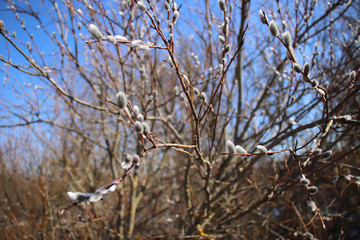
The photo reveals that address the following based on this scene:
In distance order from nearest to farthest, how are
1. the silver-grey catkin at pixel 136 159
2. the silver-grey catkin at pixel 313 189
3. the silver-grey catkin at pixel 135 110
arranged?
the silver-grey catkin at pixel 136 159 < the silver-grey catkin at pixel 135 110 < the silver-grey catkin at pixel 313 189

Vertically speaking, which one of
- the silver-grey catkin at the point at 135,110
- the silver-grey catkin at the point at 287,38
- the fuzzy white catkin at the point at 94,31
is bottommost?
the silver-grey catkin at the point at 135,110

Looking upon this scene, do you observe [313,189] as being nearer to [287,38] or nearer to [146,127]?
[287,38]

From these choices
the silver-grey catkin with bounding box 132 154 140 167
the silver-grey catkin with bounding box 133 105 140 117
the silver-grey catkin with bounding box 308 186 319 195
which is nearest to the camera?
the silver-grey catkin with bounding box 132 154 140 167

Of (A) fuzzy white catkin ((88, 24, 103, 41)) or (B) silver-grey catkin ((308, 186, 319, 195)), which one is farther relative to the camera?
(B) silver-grey catkin ((308, 186, 319, 195))

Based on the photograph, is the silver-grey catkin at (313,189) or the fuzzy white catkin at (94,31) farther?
the silver-grey catkin at (313,189)

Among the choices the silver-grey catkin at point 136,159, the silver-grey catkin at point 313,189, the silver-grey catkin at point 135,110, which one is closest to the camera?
the silver-grey catkin at point 136,159

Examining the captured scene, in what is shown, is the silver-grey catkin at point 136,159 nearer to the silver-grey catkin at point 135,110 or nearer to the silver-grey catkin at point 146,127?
the silver-grey catkin at point 146,127

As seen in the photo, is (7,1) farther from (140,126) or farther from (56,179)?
(56,179)

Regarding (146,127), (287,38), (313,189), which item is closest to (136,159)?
(146,127)

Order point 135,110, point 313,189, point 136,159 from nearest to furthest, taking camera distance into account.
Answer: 1. point 136,159
2. point 135,110
3. point 313,189

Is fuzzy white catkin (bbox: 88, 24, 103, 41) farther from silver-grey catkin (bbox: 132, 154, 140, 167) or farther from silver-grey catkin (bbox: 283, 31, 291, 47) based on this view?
silver-grey catkin (bbox: 283, 31, 291, 47)

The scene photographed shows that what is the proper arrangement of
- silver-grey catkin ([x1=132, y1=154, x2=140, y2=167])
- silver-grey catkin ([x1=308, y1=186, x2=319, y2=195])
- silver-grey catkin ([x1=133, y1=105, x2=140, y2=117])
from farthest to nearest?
silver-grey catkin ([x1=308, y1=186, x2=319, y2=195])
silver-grey catkin ([x1=133, y1=105, x2=140, y2=117])
silver-grey catkin ([x1=132, y1=154, x2=140, y2=167])

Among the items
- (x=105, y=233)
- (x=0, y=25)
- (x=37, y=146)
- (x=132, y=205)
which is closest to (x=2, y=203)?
(x=37, y=146)
